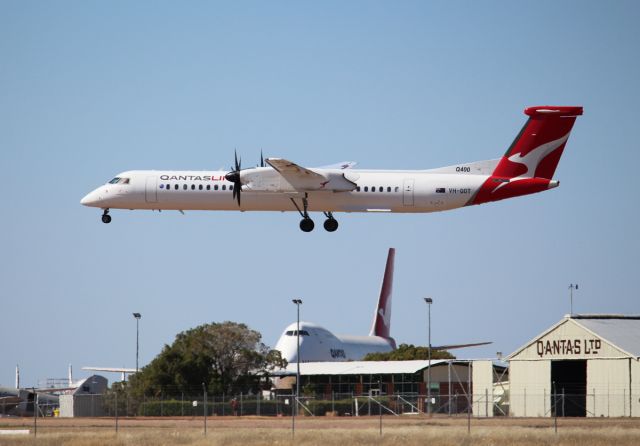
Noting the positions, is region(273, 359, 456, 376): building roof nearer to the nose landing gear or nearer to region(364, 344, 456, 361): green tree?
region(364, 344, 456, 361): green tree

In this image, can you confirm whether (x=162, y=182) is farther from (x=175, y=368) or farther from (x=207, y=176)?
(x=175, y=368)

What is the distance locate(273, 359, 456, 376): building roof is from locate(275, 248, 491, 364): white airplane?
4.38m

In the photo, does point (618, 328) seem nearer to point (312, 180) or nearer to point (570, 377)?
point (570, 377)

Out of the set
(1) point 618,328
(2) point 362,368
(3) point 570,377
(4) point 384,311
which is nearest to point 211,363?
(2) point 362,368

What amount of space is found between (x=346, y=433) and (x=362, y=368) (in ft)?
141

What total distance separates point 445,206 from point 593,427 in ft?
39.8

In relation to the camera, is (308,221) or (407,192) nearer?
(407,192)

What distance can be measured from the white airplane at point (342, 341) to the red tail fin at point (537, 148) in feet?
159

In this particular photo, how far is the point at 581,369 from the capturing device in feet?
221

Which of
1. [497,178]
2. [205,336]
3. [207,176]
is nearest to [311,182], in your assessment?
[207,176]

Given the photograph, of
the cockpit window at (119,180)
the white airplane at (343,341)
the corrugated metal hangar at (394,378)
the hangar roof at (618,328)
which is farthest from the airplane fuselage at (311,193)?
the white airplane at (343,341)

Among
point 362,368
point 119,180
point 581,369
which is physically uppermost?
point 119,180

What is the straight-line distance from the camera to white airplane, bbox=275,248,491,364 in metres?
99.4

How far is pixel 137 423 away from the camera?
57.5m
